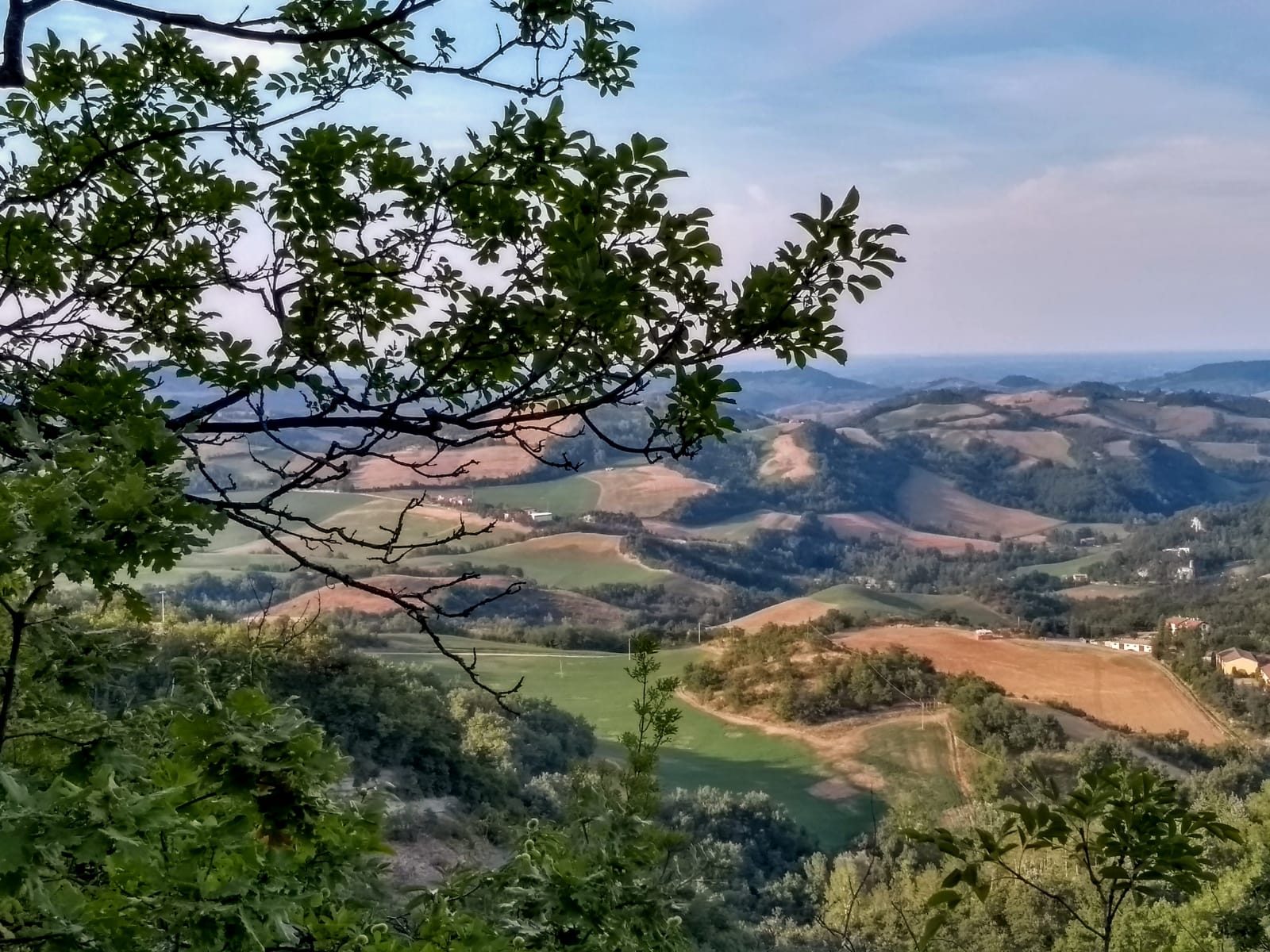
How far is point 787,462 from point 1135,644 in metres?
39.1

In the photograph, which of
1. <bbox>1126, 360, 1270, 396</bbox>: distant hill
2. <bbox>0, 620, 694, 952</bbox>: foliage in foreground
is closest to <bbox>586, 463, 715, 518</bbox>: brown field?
<bbox>0, 620, 694, 952</bbox>: foliage in foreground

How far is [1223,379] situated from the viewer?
146 meters

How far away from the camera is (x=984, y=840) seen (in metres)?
2.01

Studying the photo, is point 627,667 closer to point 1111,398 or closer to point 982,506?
point 982,506

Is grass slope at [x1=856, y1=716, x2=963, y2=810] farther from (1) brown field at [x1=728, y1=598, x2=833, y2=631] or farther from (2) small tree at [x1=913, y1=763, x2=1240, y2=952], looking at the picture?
(2) small tree at [x1=913, y1=763, x2=1240, y2=952]

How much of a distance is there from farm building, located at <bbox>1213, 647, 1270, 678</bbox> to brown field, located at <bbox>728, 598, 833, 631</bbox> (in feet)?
43.5

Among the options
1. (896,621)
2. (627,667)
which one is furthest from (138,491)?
(896,621)

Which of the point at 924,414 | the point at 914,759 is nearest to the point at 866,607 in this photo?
the point at 914,759

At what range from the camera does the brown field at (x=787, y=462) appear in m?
68.8

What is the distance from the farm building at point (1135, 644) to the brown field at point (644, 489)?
26.3 m

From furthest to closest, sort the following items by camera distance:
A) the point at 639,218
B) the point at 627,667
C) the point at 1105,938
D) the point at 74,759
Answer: the point at 627,667 < the point at 639,218 < the point at 1105,938 < the point at 74,759

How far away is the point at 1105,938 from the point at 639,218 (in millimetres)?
1975

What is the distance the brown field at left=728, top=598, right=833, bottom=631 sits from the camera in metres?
33.9

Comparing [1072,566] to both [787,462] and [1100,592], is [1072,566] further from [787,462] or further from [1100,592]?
[787,462]
